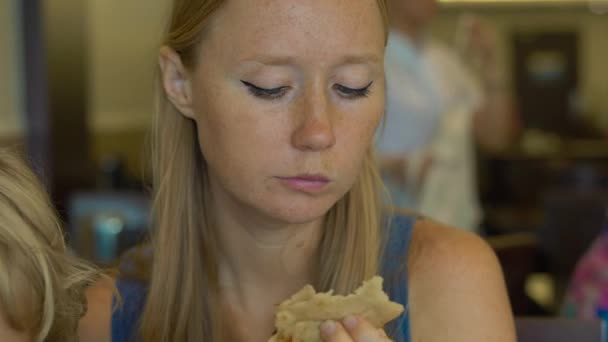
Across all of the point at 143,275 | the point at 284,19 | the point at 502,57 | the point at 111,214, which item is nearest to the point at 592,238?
the point at 111,214

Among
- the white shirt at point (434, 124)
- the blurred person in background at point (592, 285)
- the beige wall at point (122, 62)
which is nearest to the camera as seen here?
the blurred person in background at point (592, 285)

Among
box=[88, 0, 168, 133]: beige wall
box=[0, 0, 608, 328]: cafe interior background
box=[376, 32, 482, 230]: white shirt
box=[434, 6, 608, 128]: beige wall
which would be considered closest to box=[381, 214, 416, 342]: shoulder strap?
box=[0, 0, 608, 328]: cafe interior background

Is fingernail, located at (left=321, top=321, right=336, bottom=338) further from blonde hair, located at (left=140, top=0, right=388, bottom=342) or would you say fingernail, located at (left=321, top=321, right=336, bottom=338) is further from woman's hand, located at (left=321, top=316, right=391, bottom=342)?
blonde hair, located at (left=140, top=0, right=388, bottom=342)

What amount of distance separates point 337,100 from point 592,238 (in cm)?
262

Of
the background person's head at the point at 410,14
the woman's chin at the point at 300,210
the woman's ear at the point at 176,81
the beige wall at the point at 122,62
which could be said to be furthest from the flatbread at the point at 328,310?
the beige wall at the point at 122,62

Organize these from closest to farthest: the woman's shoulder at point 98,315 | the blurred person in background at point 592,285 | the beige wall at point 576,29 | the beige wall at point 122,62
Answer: the woman's shoulder at point 98,315
the blurred person in background at point 592,285
the beige wall at point 122,62
the beige wall at point 576,29

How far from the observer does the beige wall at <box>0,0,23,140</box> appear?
3730 millimetres

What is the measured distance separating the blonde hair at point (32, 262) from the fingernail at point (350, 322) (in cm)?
36

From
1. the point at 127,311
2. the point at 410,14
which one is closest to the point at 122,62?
the point at 410,14

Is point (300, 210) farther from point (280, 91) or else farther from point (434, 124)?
point (434, 124)

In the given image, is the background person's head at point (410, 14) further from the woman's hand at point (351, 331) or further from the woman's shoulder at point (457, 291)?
the woman's hand at point (351, 331)

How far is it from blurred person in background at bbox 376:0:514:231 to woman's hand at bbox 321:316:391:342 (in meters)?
1.88

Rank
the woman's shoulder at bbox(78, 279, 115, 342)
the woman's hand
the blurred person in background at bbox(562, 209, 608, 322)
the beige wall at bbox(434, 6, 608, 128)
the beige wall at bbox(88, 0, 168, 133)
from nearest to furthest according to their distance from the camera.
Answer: the woman's hand < the woman's shoulder at bbox(78, 279, 115, 342) < the blurred person in background at bbox(562, 209, 608, 322) < the beige wall at bbox(88, 0, 168, 133) < the beige wall at bbox(434, 6, 608, 128)

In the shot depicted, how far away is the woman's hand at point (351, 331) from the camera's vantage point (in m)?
1.11
